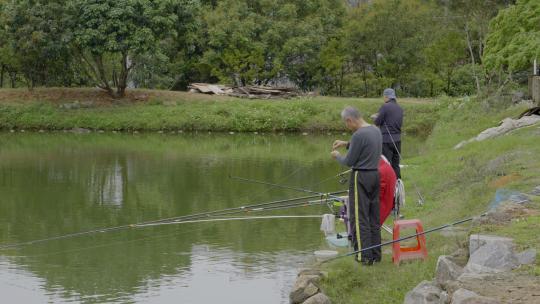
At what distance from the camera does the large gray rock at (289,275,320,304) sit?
8.23 meters

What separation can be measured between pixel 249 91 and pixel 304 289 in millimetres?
31470

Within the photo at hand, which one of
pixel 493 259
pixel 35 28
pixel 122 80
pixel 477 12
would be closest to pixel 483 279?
pixel 493 259

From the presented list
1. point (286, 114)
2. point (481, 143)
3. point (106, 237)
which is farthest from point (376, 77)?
point (106, 237)

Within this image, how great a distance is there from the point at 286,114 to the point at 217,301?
84.9 feet

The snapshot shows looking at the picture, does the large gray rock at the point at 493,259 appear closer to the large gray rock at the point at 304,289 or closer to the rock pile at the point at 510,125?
the large gray rock at the point at 304,289

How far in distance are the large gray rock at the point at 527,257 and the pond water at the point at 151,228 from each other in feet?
10.4

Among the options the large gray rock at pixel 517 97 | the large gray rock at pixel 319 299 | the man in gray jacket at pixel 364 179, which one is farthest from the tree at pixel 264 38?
the large gray rock at pixel 319 299

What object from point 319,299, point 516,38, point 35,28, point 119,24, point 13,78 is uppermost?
point 119,24

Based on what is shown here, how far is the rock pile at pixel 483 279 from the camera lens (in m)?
5.87

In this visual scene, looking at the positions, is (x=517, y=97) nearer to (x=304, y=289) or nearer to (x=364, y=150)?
(x=364, y=150)

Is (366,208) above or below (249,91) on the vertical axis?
below

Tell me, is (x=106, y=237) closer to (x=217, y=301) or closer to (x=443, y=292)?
(x=217, y=301)

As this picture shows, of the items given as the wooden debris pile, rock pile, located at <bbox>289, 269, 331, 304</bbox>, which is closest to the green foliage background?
the wooden debris pile

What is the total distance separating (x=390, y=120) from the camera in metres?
11.9
